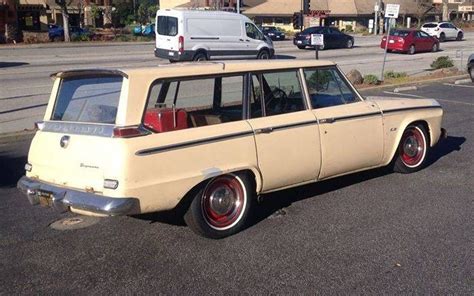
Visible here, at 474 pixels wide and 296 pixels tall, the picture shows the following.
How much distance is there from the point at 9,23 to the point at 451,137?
4518cm

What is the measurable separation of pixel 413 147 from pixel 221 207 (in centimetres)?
311

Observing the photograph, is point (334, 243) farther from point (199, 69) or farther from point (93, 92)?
point (93, 92)

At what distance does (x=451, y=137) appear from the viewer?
385 inches

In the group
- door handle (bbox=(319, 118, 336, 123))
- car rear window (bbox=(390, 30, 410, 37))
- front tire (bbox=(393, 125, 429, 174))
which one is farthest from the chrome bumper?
car rear window (bbox=(390, 30, 410, 37))

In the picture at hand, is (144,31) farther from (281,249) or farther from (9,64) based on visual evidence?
(281,249)

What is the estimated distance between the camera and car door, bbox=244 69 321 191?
5.51 m

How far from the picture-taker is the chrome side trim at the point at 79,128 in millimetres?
4742

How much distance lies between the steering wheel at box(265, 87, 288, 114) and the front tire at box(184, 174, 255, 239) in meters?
0.79

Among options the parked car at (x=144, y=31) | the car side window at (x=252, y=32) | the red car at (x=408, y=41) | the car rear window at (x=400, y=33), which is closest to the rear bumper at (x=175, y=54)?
the car side window at (x=252, y=32)

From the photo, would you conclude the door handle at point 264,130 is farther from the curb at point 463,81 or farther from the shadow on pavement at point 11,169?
the curb at point 463,81

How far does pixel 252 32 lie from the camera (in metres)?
26.9

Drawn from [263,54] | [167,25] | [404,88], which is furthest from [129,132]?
[263,54]

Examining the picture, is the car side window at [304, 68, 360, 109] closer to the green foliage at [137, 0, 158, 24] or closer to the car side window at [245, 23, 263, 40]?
the car side window at [245, 23, 263, 40]

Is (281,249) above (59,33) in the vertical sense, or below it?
below
